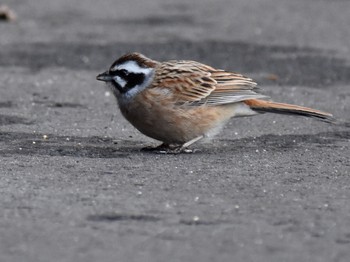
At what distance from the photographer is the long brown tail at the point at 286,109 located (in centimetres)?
980

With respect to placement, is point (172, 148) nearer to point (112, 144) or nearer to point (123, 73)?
point (112, 144)

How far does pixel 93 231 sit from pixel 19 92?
5632 mm

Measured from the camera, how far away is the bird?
9367mm

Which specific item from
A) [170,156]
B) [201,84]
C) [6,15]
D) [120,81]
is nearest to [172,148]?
[170,156]

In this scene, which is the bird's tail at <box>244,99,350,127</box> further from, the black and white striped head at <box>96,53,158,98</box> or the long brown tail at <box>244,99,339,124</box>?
the black and white striped head at <box>96,53,158,98</box>

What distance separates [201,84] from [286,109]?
0.85 m

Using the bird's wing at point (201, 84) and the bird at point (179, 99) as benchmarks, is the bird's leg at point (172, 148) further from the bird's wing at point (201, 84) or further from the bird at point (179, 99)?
the bird's wing at point (201, 84)

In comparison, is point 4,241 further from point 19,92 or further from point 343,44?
point 343,44

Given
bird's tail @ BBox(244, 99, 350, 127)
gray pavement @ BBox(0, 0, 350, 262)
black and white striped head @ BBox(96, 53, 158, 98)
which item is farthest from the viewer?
bird's tail @ BBox(244, 99, 350, 127)

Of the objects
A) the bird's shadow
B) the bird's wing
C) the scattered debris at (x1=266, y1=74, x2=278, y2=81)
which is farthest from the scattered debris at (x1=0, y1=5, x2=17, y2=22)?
the bird's wing

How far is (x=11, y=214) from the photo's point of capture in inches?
287

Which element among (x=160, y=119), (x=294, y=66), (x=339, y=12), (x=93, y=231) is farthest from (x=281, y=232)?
(x=339, y=12)

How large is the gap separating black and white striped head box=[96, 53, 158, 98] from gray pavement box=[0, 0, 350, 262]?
22.4 inches

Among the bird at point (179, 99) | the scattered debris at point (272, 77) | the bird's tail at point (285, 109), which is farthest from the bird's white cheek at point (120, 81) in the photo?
the scattered debris at point (272, 77)
